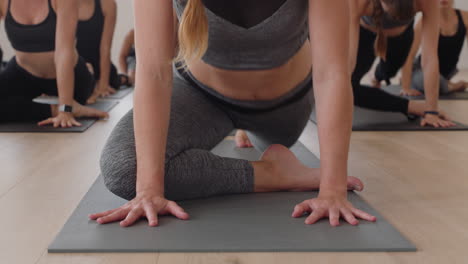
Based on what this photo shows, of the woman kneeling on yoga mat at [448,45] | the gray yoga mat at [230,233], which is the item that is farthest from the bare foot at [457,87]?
the gray yoga mat at [230,233]

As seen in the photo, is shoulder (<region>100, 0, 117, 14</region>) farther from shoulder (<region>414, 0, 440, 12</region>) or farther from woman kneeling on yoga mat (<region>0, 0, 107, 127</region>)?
shoulder (<region>414, 0, 440, 12</region>)

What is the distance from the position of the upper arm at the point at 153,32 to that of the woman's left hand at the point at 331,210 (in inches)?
17.1

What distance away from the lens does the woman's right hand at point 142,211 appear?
1067 mm

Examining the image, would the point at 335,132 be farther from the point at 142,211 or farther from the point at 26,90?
the point at 26,90

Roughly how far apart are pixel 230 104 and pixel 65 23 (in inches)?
55.5

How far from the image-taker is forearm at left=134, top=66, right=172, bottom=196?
1.10 metres

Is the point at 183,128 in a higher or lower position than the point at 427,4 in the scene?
lower

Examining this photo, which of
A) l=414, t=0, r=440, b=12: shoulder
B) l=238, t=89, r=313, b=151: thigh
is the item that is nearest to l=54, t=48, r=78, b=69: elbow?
l=238, t=89, r=313, b=151: thigh

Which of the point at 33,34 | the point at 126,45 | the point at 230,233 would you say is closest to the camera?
the point at 230,233

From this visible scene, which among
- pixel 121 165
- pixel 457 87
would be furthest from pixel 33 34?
pixel 457 87

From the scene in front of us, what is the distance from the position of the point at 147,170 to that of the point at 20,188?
0.53 metres

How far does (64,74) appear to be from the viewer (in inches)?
99.2

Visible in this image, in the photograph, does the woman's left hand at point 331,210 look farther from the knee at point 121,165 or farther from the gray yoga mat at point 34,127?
the gray yoga mat at point 34,127

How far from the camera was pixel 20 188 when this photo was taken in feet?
4.70
